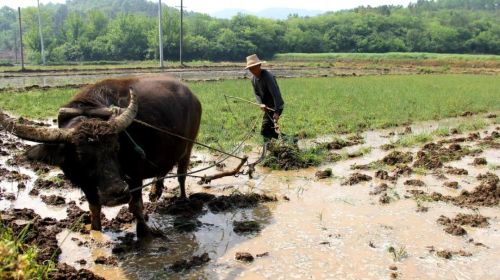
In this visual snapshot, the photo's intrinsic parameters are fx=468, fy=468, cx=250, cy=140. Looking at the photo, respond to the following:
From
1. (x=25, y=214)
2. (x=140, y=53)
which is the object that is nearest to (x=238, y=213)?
(x=25, y=214)

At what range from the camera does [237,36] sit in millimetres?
75125

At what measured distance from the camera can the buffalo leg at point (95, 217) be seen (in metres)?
4.86

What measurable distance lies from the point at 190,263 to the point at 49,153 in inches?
62.4

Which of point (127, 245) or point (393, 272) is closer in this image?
point (393, 272)

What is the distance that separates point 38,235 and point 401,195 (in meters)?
4.52

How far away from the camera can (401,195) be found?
639 centimetres

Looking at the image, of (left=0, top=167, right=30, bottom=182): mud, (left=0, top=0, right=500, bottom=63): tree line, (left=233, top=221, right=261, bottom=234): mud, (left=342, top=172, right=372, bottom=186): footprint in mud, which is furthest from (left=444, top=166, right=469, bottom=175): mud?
(left=0, top=0, right=500, bottom=63): tree line

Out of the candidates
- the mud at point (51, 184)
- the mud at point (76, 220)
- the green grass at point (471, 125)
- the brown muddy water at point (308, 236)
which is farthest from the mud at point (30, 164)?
the green grass at point (471, 125)

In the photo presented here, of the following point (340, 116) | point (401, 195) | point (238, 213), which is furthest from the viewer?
point (340, 116)

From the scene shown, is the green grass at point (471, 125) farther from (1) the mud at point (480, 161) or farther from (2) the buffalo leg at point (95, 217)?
(2) the buffalo leg at point (95, 217)

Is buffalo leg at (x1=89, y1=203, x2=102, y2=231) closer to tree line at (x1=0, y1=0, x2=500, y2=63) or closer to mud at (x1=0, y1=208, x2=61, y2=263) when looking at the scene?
mud at (x1=0, y1=208, x2=61, y2=263)

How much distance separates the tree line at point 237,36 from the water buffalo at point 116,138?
60454 mm

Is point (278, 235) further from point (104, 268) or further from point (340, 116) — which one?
point (340, 116)

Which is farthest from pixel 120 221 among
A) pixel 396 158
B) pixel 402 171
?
pixel 396 158
